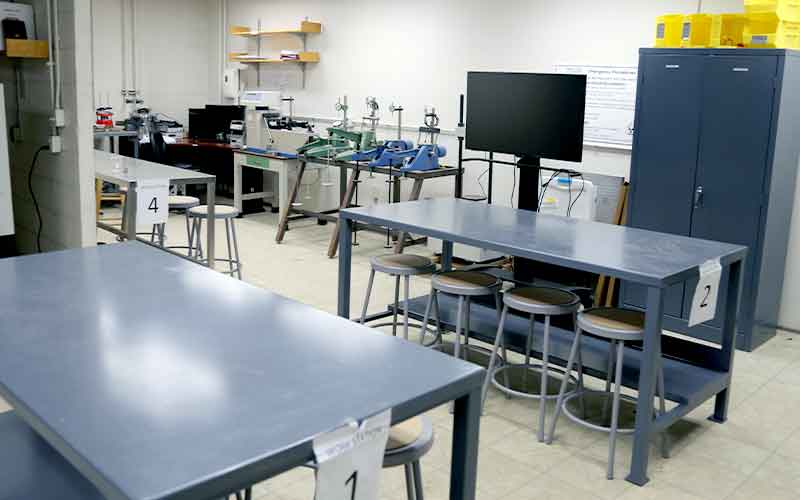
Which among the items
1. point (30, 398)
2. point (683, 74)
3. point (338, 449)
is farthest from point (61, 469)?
point (683, 74)

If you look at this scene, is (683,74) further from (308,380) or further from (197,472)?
(197,472)

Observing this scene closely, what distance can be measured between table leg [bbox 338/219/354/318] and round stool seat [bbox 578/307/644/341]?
4.62ft

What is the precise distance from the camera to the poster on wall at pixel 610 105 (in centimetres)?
579

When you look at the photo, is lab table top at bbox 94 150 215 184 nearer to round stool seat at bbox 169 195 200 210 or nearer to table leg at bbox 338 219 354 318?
round stool seat at bbox 169 195 200 210

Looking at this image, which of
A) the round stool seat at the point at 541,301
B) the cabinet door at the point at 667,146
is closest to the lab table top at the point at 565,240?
the round stool seat at the point at 541,301

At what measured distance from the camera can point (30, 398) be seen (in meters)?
1.55

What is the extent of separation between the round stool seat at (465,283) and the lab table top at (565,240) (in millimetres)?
272

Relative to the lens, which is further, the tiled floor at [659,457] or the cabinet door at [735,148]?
the cabinet door at [735,148]

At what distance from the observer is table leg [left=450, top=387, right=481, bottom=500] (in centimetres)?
178

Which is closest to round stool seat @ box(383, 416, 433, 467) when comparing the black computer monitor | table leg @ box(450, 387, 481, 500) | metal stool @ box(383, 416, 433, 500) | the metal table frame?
metal stool @ box(383, 416, 433, 500)

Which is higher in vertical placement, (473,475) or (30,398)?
(30,398)

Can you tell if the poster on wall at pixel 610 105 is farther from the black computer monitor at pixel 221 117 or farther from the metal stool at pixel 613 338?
the black computer monitor at pixel 221 117

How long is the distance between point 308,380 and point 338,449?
0.90ft

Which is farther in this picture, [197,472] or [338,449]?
[338,449]
